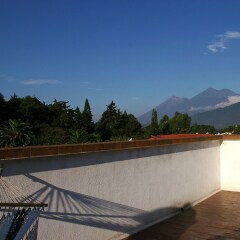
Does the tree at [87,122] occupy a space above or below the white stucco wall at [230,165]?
above

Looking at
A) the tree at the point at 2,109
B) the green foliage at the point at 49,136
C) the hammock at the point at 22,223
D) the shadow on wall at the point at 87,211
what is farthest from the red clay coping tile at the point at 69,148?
the tree at the point at 2,109

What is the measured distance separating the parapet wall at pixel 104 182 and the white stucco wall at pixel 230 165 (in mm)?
2425

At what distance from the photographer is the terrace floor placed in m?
6.91

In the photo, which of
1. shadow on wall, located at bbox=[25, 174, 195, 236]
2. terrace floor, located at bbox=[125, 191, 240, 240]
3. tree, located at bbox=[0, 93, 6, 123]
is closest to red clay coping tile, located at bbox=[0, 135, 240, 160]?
shadow on wall, located at bbox=[25, 174, 195, 236]

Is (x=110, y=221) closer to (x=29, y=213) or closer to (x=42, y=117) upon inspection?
(x=29, y=213)

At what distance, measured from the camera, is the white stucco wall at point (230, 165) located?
11617 mm

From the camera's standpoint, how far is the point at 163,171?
26.8 feet

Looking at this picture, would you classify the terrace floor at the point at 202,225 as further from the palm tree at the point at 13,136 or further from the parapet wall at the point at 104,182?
the palm tree at the point at 13,136

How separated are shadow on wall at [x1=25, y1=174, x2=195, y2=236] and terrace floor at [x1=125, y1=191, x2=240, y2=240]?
10.9 inches

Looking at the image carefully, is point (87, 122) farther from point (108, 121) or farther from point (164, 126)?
point (164, 126)

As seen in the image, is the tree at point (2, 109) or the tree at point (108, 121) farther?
the tree at point (108, 121)

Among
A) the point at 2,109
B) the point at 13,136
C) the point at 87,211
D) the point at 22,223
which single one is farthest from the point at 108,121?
the point at 22,223

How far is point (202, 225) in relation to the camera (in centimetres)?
767

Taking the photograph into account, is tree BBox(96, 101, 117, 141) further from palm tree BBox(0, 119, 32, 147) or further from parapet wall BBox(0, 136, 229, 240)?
parapet wall BBox(0, 136, 229, 240)
